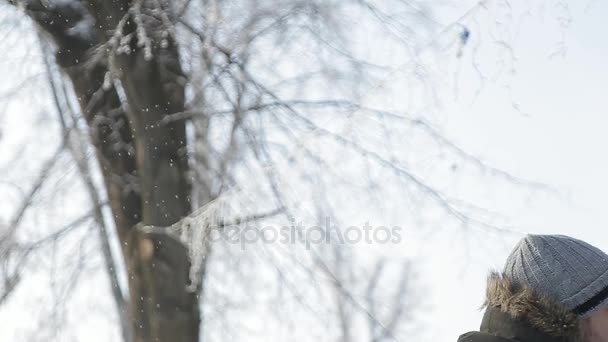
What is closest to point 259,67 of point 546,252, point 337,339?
point 337,339

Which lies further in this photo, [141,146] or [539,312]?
[141,146]

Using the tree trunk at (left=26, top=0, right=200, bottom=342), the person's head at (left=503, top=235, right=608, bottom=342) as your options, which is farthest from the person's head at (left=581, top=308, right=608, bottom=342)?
the tree trunk at (left=26, top=0, right=200, bottom=342)

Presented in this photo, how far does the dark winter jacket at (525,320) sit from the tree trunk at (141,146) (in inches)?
91.3

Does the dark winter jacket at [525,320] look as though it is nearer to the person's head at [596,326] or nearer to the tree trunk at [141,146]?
the person's head at [596,326]

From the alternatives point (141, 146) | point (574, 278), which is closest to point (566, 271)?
point (574, 278)

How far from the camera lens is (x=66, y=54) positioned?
4.48 metres

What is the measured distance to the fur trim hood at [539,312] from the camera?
2068 mm

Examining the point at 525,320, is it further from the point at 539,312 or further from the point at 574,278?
the point at 574,278

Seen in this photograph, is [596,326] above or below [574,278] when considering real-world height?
below

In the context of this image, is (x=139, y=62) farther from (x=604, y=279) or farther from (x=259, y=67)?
(x=604, y=279)

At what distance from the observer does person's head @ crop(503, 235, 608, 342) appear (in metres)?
2.09

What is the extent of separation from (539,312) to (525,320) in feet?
0.15

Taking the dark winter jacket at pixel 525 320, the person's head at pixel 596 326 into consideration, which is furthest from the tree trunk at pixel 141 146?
the person's head at pixel 596 326

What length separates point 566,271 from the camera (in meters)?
2.12
